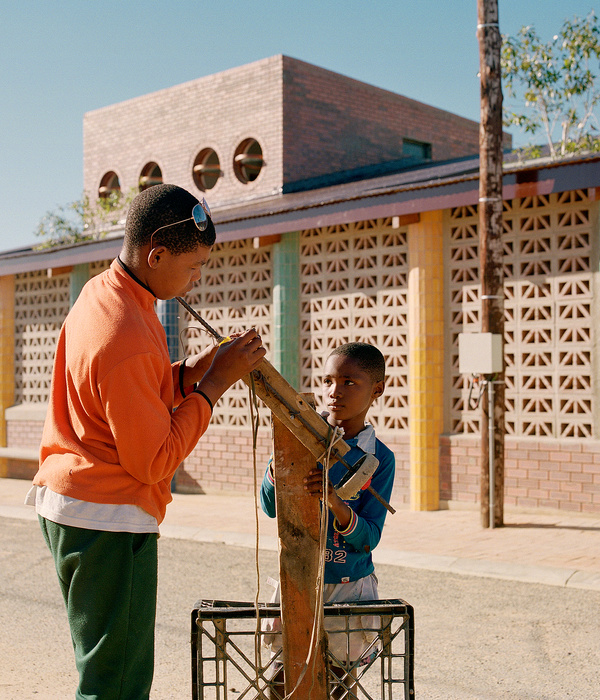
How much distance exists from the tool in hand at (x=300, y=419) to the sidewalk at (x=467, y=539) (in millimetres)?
4713

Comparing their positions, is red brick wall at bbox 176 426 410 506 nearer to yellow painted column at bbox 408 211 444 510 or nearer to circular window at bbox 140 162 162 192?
yellow painted column at bbox 408 211 444 510

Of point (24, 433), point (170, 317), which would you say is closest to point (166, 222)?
point (170, 317)

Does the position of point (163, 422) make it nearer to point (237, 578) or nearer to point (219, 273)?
point (237, 578)

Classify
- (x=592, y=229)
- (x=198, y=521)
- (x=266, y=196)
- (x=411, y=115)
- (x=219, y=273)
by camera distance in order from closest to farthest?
(x=592, y=229) < (x=198, y=521) < (x=219, y=273) < (x=266, y=196) < (x=411, y=115)

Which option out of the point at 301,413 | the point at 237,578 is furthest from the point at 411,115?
the point at 301,413

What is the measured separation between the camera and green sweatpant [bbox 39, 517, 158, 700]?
7.77ft

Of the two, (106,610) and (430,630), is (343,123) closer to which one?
(430,630)

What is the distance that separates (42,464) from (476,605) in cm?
428

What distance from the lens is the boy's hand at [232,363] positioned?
8.07 feet

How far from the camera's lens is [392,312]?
10688 mm

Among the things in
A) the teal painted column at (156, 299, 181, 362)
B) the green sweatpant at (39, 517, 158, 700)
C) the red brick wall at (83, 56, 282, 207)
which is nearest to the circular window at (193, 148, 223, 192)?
the red brick wall at (83, 56, 282, 207)

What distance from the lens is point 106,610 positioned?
240 centimetres

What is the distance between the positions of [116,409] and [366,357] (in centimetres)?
123

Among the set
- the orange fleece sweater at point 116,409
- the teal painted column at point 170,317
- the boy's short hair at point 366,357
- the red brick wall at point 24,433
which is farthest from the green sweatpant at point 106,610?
the red brick wall at point 24,433
